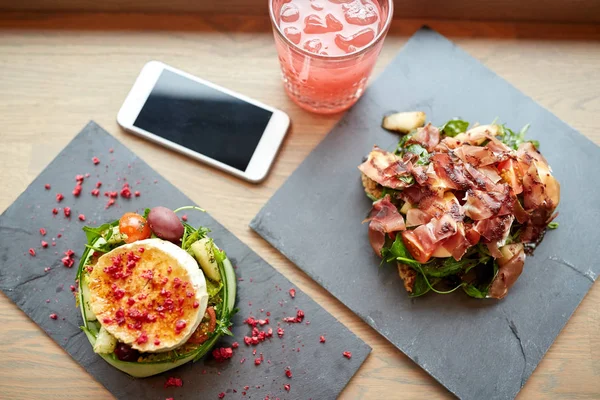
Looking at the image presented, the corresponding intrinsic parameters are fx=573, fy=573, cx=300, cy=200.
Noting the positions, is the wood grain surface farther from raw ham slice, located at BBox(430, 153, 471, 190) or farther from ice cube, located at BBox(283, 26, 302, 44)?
raw ham slice, located at BBox(430, 153, 471, 190)

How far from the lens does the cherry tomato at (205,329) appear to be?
4.48ft

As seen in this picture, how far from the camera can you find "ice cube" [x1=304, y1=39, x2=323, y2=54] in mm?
1434

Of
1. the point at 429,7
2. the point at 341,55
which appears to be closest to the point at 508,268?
the point at 341,55

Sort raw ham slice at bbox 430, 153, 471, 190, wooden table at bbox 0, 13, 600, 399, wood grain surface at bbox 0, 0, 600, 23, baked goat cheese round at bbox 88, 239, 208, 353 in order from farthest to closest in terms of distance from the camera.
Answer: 1. wood grain surface at bbox 0, 0, 600, 23
2. wooden table at bbox 0, 13, 600, 399
3. raw ham slice at bbox 430, 153, 471, 190
4. baked goat cheese round at bbox 88, 239, 208, 353

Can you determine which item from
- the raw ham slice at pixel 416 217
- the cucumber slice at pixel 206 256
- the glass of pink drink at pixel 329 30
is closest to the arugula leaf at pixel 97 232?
the cucumber slice at pixel 206 256

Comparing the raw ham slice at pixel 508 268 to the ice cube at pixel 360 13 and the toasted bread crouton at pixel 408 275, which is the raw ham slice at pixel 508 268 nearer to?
the toasted bread crouton at pixel 408 275

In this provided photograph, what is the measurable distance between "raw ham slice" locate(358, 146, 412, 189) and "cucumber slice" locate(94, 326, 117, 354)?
→ 73 cm

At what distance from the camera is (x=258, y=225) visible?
155 cm

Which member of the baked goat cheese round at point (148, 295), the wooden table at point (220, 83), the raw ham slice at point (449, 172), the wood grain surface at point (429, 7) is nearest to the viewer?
the baked goat cheese round at point (148, 295)

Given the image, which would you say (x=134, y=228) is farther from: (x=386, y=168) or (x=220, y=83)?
(x=386, y=168)

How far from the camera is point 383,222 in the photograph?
1429mm

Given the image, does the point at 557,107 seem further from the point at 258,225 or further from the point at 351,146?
the point at 258,225

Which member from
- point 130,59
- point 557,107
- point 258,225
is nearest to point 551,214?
point 557,107

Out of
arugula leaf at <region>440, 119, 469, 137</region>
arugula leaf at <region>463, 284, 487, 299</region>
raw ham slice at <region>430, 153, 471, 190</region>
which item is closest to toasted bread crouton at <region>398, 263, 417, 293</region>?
arugula leaf at <region>463, 284, 487, 299</region>
